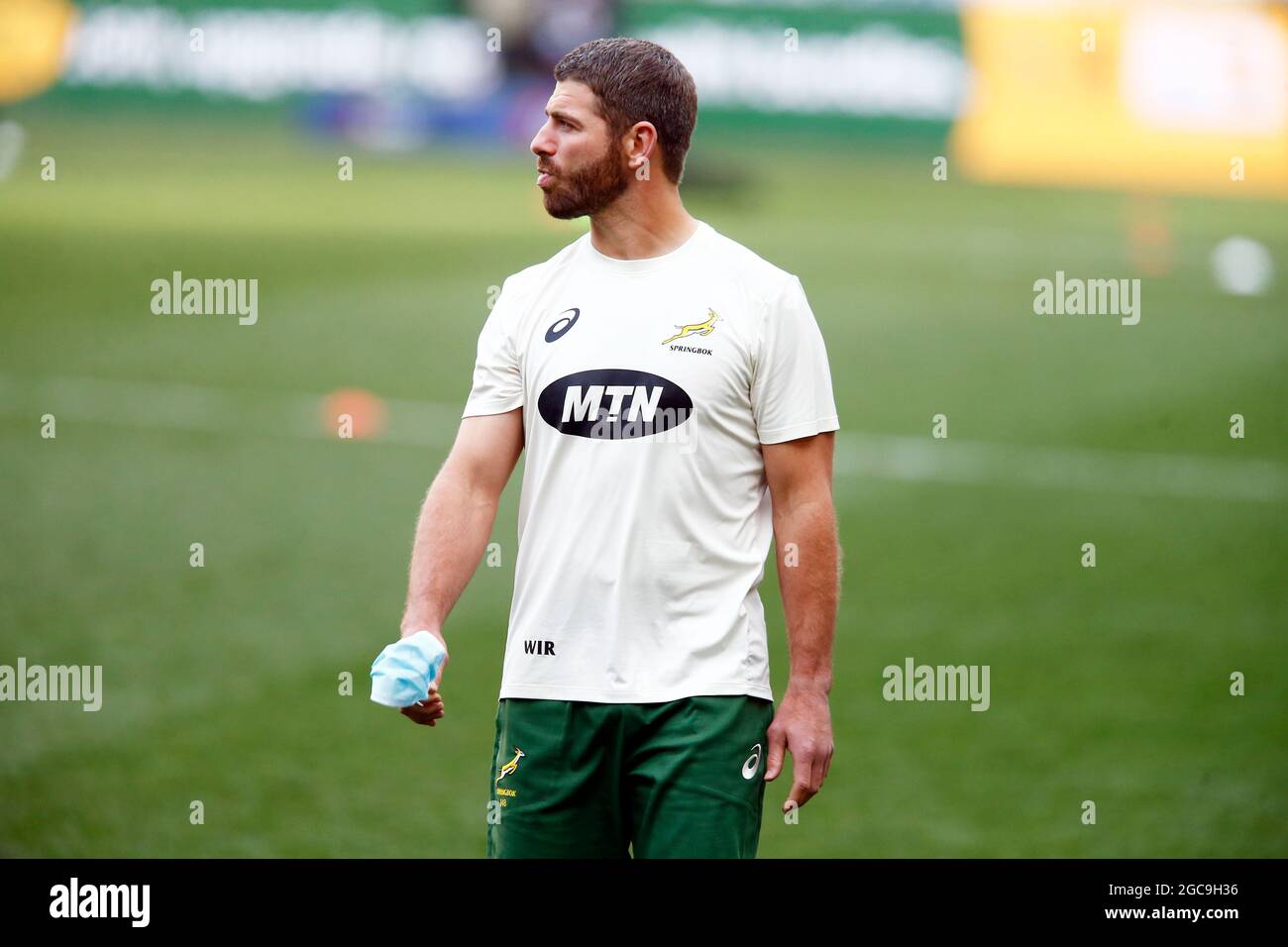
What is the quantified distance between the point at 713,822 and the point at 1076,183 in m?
25.8

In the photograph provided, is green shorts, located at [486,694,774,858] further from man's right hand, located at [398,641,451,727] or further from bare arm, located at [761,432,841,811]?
man's right hand, located at [398,641,451,727]

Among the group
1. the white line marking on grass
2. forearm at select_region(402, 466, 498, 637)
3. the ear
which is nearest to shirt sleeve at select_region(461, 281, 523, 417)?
forearm at select_region(402, 466, 498, 637)

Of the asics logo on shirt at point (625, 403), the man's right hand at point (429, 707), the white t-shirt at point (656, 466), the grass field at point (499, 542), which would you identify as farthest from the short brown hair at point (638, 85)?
the grass field at point (499, 542)

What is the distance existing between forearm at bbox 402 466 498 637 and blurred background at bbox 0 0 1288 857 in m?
2.74

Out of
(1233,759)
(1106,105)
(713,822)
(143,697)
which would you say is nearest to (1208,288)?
(1106,105)

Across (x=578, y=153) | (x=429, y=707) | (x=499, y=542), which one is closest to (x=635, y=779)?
(x=429, y=707)

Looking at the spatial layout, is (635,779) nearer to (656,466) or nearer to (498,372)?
(656,466)

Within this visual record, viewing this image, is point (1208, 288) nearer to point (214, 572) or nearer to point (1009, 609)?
point (1009, 609)

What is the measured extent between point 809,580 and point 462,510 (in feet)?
2.62

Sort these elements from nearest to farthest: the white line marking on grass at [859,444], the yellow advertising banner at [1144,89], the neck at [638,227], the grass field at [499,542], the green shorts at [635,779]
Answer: the green shorts at [635,779], the neck at [638,227], the grass field at [499,542], the white line marking on grass at [859,444], the yellow advertising banner at [1144,89]

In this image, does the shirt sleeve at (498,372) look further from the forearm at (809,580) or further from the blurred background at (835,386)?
the blurred background at (835,386)

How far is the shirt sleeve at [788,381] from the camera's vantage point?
4.00 m

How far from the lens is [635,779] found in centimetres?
396
